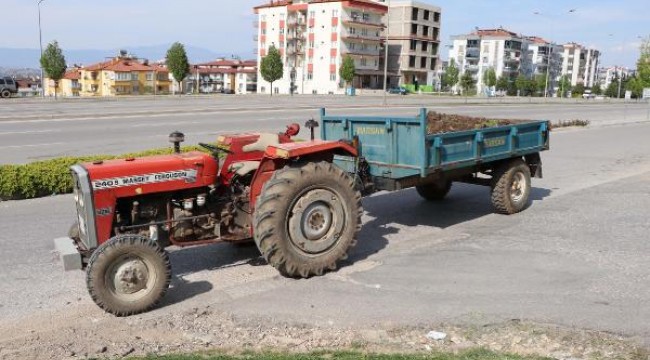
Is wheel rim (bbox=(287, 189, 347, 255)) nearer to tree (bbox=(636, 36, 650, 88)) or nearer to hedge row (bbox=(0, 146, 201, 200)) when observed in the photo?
hedge row (bbox=(0, 146, 201, 200))

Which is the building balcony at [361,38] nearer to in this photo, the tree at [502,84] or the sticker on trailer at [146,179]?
the tree at [502,84]

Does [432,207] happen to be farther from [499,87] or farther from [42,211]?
[499,87]

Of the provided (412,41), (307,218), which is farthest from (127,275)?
(412,41)

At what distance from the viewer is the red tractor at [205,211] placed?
5281mm

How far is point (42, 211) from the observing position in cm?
912

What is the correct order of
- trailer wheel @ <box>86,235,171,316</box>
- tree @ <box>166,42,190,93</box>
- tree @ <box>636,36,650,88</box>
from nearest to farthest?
trailer wheel @ <box>86,235,171,316</box>, tree @ <box>636,36,650,88</box>, tree @ <box>166,42,190,93</box>

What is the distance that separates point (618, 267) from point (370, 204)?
3996mm

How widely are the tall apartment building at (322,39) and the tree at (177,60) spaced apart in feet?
76.9

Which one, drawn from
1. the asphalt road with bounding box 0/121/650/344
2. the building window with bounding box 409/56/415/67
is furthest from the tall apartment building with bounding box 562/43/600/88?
the asphalt road with bounding box 0/121/650/344

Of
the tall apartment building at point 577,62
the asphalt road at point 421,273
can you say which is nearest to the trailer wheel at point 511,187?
the asphalt road at point 421,273

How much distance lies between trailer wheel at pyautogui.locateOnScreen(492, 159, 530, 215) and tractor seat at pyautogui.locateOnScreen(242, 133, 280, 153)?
4.01 meters

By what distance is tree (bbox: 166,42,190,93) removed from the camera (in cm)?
7519

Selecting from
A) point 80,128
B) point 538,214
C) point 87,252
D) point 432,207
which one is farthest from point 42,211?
point 80,128

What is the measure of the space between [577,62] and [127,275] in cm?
17750
